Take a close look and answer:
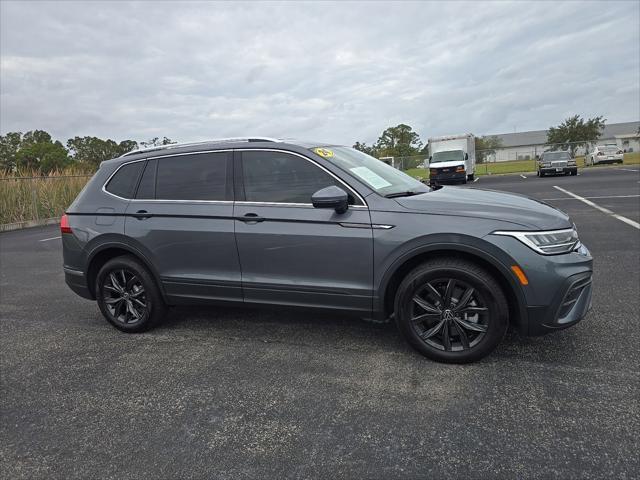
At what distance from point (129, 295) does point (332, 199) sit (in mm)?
2345

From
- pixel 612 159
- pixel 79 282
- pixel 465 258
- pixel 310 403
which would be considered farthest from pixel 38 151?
pixel 612 159

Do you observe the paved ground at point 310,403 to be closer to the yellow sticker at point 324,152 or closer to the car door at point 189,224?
the car door at point 189,224

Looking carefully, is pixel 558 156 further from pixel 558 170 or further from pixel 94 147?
pixel 94 147

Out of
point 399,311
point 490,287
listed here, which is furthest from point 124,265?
point 490,287

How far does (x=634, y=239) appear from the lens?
7387mm

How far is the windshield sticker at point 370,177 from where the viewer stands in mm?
3652

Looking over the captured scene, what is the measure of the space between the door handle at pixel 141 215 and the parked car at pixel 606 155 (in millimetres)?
40085

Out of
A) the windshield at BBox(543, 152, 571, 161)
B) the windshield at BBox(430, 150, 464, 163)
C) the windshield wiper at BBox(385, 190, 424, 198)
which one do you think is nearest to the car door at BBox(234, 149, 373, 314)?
the windshield wiper at BBox(385, 190, 424, 198)

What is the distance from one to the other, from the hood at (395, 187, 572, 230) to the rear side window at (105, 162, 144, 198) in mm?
2532

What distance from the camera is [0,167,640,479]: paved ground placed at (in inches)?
92.4

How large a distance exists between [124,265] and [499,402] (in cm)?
340

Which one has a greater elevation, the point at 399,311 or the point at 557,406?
the point at 399,311

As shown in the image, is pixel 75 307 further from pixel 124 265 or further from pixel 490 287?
pixel 490 287

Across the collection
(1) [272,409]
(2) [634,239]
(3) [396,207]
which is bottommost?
(1) [272,409]
